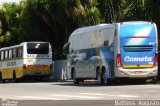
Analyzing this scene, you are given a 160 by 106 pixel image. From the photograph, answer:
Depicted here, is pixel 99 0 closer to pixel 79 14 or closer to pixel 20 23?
pixel 79 14

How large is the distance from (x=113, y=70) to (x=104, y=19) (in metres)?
15.7

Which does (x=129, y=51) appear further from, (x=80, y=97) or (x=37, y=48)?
(x=37, y=48)

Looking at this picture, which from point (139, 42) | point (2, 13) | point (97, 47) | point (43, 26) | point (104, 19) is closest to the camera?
point (139, 42)

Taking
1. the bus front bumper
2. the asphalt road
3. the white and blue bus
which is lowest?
the asphalt road

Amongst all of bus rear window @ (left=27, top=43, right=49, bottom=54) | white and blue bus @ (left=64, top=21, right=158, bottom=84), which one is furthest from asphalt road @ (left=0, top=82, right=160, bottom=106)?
bus rear window @ (left=27, top=43, right=49, bottom=54)

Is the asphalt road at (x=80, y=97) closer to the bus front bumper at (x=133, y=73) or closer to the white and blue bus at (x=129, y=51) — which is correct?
the bus front bumper at (x=133, y=73)

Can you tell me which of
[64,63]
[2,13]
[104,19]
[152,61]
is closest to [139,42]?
[152,61]

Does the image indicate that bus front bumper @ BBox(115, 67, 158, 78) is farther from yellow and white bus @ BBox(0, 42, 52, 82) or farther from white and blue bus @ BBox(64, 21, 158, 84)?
yellow and white bus @ BBox(0, 42, 52, 82)

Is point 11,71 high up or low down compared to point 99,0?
down

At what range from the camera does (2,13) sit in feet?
200

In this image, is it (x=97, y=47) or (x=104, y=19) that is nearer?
(x=97, y=47)

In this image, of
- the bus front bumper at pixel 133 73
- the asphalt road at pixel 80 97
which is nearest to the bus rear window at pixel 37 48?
the bus front bumper at pixel 133 73

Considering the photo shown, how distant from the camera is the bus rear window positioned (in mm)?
46500

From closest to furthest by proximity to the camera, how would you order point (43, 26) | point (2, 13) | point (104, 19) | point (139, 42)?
point (139, 42)
point (104, 19)
point (43, 26)
point (2, 13)
